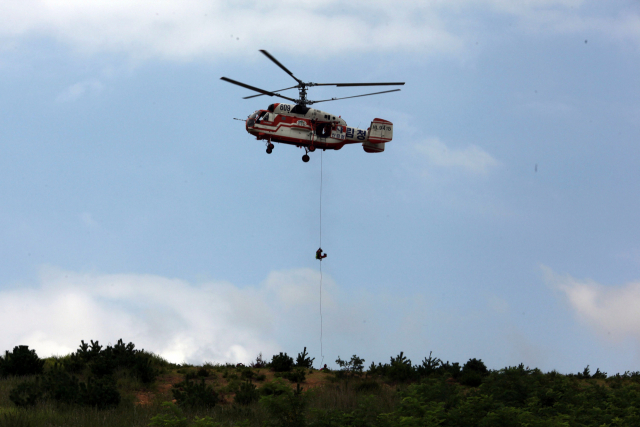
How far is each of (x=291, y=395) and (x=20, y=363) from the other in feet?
44.8

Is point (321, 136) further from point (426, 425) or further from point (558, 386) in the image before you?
point (426, 425)

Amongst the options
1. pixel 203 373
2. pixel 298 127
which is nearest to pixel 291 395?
pixel 203 373

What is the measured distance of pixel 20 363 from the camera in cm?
2061

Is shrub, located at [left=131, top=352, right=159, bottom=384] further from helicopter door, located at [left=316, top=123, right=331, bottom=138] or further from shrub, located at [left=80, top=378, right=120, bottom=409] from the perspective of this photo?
helicopter door, located at [left=316, top=123, right=331, bottom=138]

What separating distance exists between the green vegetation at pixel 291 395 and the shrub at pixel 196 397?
3 cm

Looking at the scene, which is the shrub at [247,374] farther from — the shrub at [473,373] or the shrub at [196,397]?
the shrub at [473,373]

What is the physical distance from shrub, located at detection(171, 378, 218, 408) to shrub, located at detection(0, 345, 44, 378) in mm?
6432

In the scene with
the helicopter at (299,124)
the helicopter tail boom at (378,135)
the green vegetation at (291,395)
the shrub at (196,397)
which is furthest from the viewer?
the helicopter tail boom at (378,135)

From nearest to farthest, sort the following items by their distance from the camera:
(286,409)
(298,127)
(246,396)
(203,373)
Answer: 1. (286,409)
2. (246,396)
3. (203,373)
4. (298,127)

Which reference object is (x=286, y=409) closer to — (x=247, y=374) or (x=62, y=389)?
(x=62, y=389)

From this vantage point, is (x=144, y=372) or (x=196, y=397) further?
(x=144, y=372)

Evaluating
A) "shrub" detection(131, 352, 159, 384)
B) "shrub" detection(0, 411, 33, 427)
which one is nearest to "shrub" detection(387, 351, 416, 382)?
"shrub" detection(131, 352, 159, 384)

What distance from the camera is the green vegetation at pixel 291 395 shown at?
12055mm

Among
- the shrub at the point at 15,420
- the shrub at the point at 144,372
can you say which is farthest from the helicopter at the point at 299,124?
the shrub at the point at 15,420
